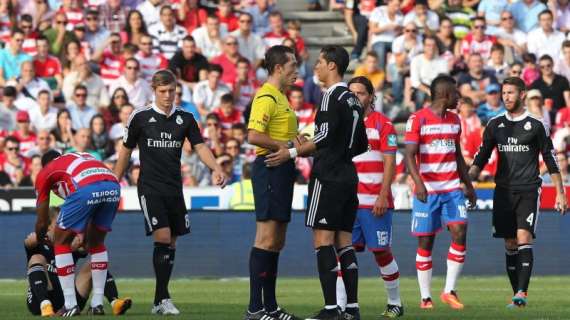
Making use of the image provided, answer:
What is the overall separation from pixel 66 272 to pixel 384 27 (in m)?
14.7

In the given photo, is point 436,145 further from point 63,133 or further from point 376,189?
point 63,133

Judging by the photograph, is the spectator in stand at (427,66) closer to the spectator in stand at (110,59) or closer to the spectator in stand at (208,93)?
the spectator in stand at (208,93)

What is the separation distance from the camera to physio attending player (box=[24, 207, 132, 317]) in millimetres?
13109

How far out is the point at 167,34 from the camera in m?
25.7

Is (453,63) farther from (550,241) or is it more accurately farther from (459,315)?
(459,315)

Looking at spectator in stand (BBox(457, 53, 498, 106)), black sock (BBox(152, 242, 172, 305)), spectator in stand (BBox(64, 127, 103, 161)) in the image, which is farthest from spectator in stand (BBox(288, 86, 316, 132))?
black sock (BBox(152, 242, 172, 305))

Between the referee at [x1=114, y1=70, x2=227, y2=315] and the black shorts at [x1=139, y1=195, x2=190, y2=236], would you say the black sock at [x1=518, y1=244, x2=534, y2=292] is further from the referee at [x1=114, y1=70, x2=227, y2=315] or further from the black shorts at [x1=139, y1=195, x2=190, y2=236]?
the black shorts at [x1=139, y1=195, x2=190, y2=236]

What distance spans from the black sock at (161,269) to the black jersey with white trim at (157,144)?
54 cm

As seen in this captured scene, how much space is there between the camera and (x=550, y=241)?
20641 mm

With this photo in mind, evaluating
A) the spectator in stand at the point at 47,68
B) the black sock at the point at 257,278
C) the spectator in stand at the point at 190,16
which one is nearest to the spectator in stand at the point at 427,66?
the spectator in stand at the point at 190,16

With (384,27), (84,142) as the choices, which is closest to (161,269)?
(84,142)

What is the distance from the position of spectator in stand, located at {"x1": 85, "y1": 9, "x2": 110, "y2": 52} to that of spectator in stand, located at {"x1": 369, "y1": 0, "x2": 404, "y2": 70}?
16.7 feet

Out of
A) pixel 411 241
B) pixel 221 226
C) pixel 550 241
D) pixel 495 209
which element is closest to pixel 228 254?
pixel 221 226

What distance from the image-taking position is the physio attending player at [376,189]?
13742mm
